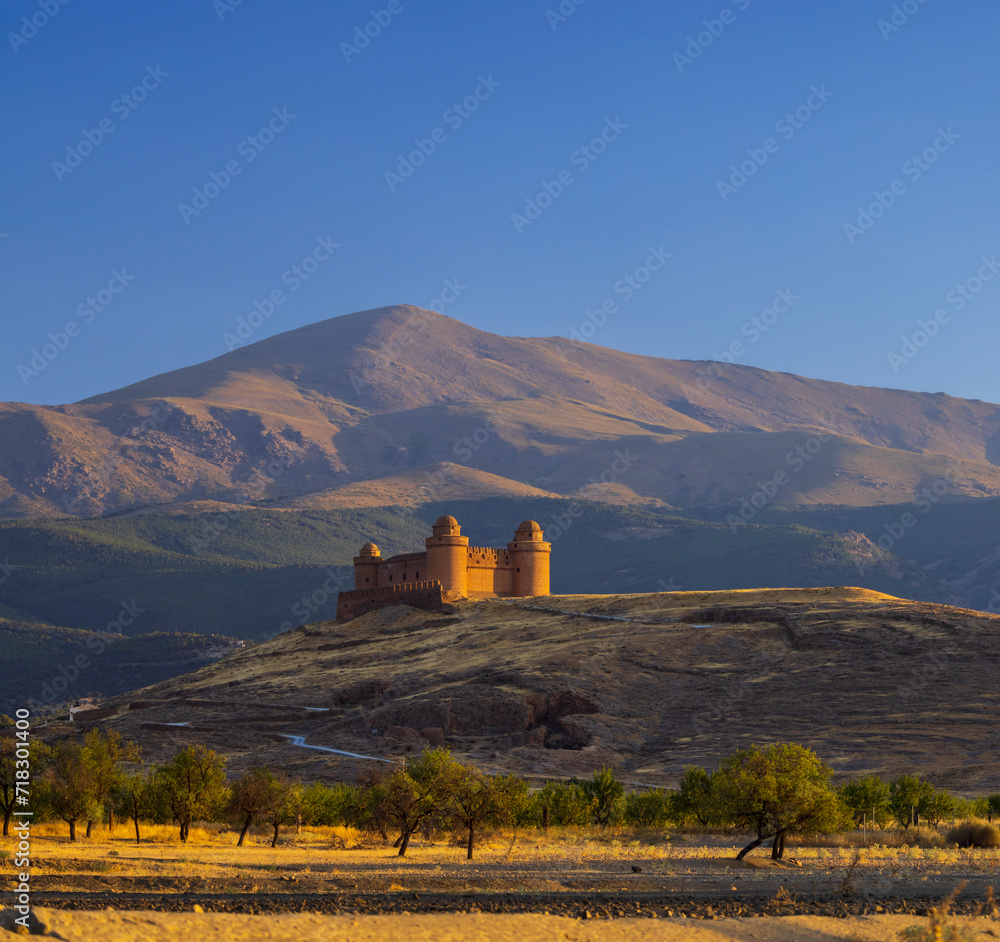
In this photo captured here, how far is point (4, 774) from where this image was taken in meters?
31.0

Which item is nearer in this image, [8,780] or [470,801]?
[470,801]

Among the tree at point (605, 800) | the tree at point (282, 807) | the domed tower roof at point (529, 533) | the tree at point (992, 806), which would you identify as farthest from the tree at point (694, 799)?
the domed tower roof at point (529, 533)

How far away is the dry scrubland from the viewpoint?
17500mm

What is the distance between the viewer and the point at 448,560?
8438 centimetres

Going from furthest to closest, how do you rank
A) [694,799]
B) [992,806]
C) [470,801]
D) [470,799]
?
[992,806]
[694,799]
[470,799]
[470,801]

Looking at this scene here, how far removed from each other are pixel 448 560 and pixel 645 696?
29.0m

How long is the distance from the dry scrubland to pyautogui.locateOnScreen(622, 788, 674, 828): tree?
14.2 ft

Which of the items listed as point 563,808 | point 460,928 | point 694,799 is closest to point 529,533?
point 563,808

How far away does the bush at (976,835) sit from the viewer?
31.2 meters

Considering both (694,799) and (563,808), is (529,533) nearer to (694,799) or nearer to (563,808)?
(563,808)

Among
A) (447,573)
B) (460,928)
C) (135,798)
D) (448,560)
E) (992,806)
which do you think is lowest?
(992,806)

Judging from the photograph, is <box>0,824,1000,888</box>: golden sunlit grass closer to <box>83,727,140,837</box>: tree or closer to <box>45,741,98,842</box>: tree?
<box>45,741,98,842</box>: tree

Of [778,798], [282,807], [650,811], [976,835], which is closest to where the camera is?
[778,798]

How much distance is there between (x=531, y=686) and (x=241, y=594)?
139m
